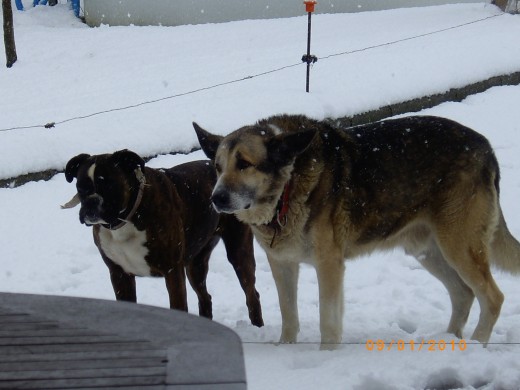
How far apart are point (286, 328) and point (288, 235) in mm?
711

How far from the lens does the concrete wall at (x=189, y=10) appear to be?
17.9 metres

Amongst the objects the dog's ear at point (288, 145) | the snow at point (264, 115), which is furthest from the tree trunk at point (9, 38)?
the dog's ear at point (288, 145)

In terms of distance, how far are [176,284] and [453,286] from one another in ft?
6.28

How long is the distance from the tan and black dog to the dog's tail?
1.94m

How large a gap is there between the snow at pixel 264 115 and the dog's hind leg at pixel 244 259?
144mm

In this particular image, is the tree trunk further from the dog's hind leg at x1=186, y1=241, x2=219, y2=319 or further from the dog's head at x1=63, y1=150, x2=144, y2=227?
the dog's head at x1=63, y1=150, x2=144, y2=227

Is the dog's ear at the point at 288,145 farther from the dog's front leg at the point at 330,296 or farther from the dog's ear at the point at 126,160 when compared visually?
the dog's ear at the point at 126,160

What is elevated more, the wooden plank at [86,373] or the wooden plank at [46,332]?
the wooden plank at [86,373]

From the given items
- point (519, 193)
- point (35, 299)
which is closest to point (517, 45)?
point (519, 193)

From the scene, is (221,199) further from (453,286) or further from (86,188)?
(453,286)

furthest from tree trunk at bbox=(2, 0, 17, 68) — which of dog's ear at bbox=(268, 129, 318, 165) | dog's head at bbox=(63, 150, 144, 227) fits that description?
dog's ear at bbox=(268, 129, 318, 165)

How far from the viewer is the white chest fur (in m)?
→ 4.67
